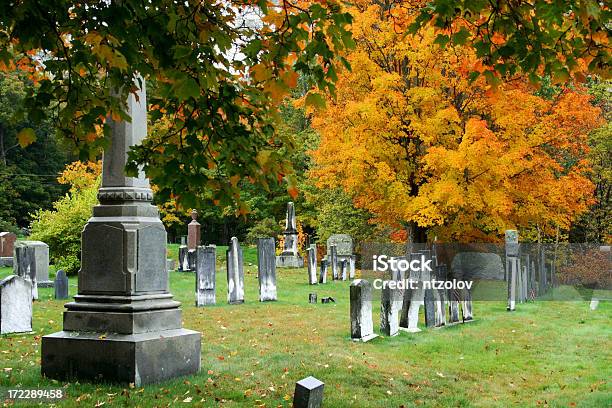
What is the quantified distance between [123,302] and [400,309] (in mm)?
7164

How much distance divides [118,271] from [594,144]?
87.4 feet

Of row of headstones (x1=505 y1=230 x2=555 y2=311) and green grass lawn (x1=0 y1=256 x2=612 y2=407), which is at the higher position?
row of headstones (x1=505 y1=230 x2=555 y2=311)

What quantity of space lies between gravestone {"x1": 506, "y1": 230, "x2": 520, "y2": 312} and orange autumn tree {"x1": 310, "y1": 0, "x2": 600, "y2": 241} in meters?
1.32

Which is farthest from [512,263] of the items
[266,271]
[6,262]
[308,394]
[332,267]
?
[6,262]

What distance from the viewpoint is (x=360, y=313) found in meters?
10.7

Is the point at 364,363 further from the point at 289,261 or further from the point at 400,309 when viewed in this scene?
the point at 289,261

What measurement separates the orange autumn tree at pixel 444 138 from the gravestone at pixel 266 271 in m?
4.52

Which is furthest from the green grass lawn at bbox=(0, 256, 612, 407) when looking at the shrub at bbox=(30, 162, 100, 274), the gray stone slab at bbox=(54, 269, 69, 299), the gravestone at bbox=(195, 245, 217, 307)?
the shrub at bbox=(30, 162, 100, 274)

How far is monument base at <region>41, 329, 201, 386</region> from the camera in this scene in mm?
6973

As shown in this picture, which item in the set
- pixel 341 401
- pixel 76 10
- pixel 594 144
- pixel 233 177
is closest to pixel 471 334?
pixel 341 401

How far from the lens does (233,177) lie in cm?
543

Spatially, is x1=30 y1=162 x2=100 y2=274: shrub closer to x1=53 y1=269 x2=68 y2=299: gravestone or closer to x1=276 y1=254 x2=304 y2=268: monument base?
x1=53 y1=269 x2=68 y2=299: gravestone

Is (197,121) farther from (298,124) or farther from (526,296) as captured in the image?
(298,124)

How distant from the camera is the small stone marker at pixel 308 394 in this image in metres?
6.19
